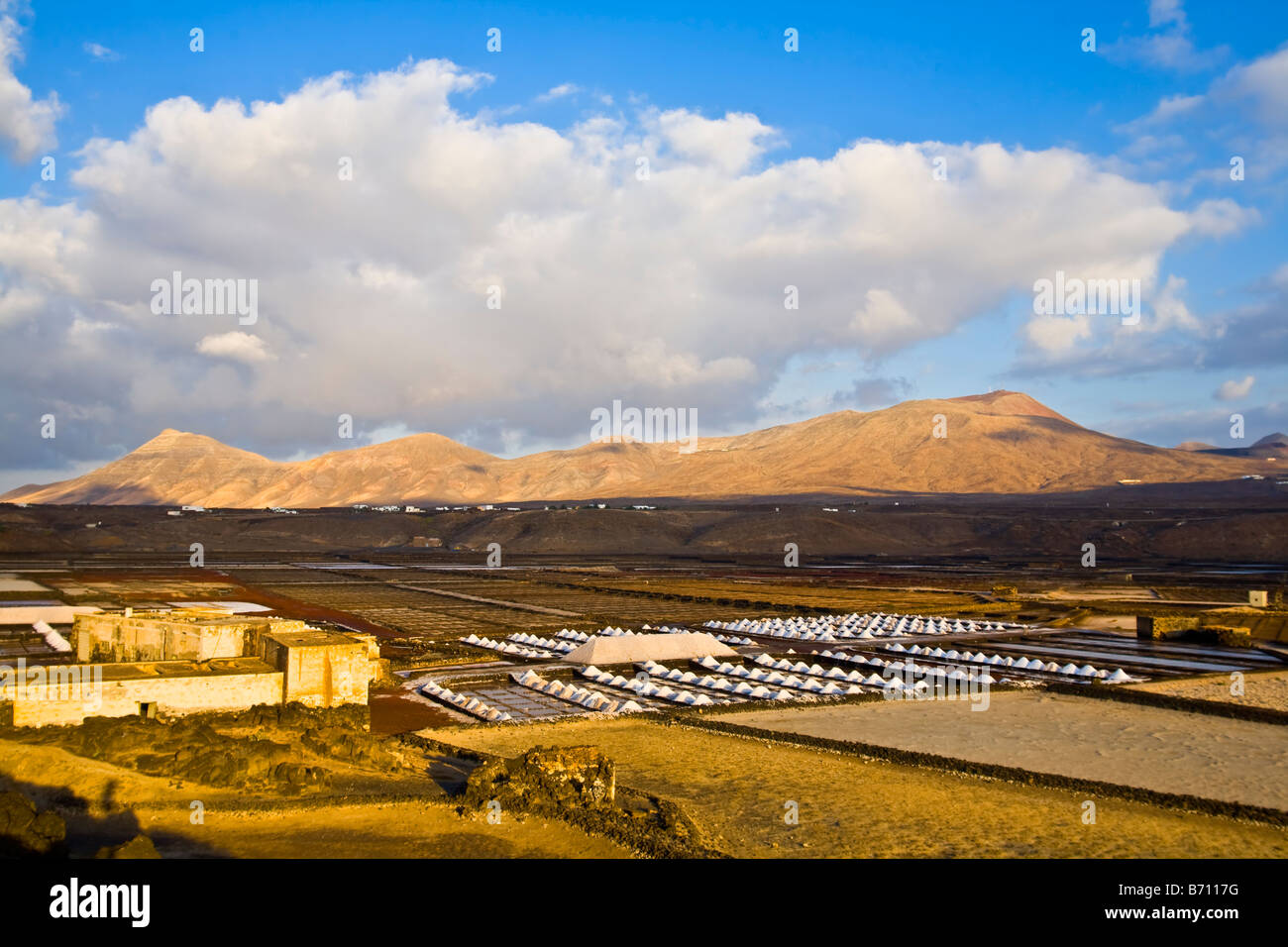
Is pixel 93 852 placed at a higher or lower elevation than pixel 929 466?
lower

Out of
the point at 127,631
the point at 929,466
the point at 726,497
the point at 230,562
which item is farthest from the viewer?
the point at 929,466

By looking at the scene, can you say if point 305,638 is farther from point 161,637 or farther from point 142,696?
point 161,637

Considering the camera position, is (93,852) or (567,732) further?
(567,732)

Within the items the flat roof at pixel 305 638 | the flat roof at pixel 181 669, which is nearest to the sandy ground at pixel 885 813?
the flat roof at pixel 305 638

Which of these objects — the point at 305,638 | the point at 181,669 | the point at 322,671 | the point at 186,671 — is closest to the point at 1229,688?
the point at 322,671

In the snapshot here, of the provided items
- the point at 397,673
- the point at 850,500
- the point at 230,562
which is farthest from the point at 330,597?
the point at 850,500

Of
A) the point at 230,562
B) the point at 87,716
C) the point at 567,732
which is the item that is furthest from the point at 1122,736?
the point at 230,562

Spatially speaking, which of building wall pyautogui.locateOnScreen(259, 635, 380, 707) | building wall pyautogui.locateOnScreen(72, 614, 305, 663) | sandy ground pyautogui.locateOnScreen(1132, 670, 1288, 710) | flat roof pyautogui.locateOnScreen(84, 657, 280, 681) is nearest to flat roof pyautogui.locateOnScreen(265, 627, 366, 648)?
building wall pyautogui.locateOnScreen(259, 635, 380, 707)

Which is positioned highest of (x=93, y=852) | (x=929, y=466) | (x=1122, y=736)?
(x=929, y=466)

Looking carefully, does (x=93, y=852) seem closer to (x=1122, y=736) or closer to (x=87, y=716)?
(x=87, y=716)

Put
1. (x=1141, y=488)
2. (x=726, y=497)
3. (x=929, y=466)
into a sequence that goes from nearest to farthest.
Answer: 1. (x=1141, y=488)
2. (x=726, y=497)
3. (x=929, y=466)
